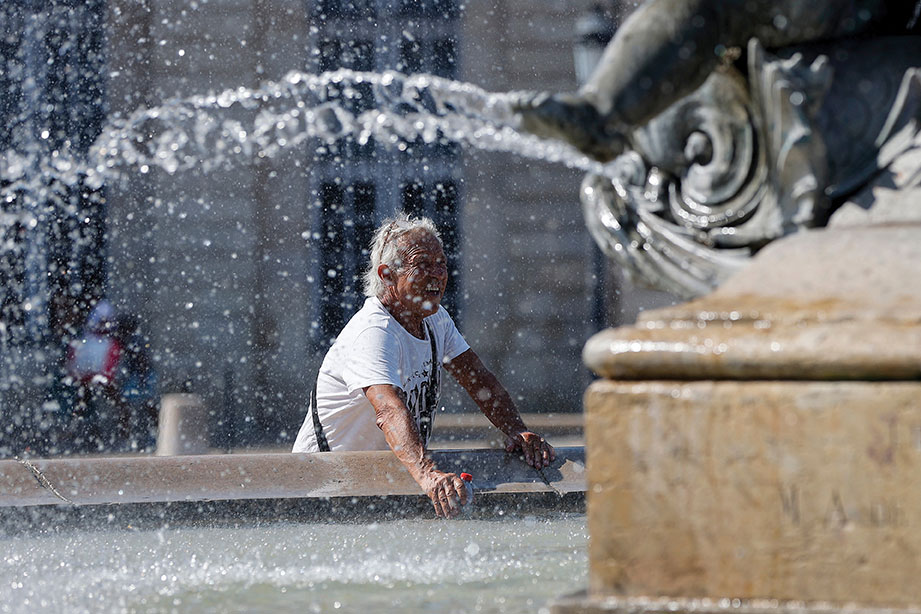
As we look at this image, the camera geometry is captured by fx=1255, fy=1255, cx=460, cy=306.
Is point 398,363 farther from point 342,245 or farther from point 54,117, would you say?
point 54,117

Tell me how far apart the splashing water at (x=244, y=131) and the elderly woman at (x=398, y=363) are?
26.2 feet

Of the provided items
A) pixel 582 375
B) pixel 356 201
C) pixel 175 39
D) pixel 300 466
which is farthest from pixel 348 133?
pixel 300 466

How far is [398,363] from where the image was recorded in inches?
150

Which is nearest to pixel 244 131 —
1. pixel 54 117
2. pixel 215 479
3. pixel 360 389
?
pixel 54 117

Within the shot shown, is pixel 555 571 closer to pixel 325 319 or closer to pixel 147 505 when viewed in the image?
pixel 147 505

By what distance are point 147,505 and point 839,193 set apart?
2.12 m

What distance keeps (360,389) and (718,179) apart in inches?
73.4

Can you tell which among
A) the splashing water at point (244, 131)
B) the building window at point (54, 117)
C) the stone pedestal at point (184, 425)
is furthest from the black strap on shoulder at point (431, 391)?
the building window at point (54, 117)

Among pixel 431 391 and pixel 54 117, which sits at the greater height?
pixel 54 117

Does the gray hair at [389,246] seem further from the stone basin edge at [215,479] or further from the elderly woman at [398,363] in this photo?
the stone basin edge at [215,479]

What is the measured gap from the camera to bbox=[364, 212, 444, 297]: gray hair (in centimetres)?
400

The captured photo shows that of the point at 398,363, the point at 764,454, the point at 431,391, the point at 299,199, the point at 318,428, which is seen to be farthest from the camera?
the point at 299,199

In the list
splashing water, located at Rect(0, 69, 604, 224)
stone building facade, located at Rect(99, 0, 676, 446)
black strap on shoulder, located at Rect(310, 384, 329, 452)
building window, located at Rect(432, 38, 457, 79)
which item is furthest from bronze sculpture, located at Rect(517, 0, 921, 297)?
building window, located at Rect(432, 38, 457, 79)

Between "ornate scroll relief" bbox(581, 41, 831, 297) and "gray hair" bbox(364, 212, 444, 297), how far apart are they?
1663 millimetres
